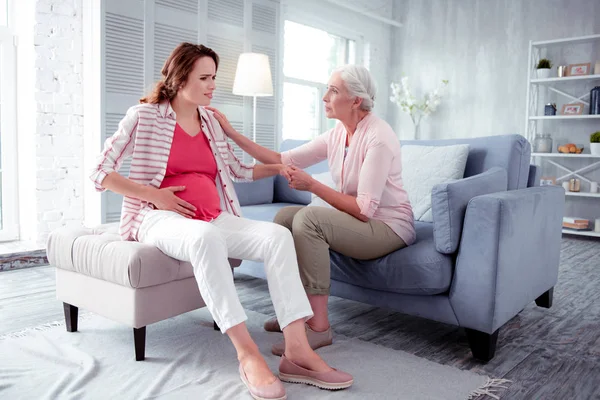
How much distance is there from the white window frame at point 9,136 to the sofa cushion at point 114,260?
1958 mm

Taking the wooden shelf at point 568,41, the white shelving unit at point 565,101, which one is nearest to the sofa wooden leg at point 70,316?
the white shelving unit at point 565,101

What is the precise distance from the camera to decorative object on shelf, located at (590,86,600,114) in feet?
16.0

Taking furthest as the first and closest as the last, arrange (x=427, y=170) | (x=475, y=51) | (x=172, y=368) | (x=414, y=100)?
1. (x=414, y=100)
2. (x=475, y=51)
3. (x=427, y=170)
4. (x=172, y=368)

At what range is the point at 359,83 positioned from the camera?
207cm

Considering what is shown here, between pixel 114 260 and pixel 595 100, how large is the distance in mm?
4735

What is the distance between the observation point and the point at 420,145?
8.98 feet

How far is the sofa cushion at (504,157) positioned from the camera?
7.93ft

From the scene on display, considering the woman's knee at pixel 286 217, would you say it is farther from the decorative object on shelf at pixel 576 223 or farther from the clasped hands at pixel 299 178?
the decorative object on shelf at pixel 576 223

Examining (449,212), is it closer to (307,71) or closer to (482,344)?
(482,344)

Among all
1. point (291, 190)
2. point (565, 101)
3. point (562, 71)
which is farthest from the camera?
point (565, 101)

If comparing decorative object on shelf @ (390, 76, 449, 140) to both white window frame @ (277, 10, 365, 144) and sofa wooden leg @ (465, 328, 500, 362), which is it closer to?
white window frame @ (277, 10, 365, 144)

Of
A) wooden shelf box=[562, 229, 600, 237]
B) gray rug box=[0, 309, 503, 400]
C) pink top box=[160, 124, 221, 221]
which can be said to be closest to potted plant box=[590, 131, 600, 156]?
wooden shelf box=[562, 229, 600, 237]

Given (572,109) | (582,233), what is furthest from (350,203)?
(572,109)

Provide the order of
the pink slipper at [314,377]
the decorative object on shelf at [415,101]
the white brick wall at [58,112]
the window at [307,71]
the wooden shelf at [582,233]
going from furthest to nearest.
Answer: the decorative object on shelf at [415,101]
the window at [307,71]
the wooden shelf at [582,233]
the white brick wall at [58,112]
the pink slipper at [314,377]
